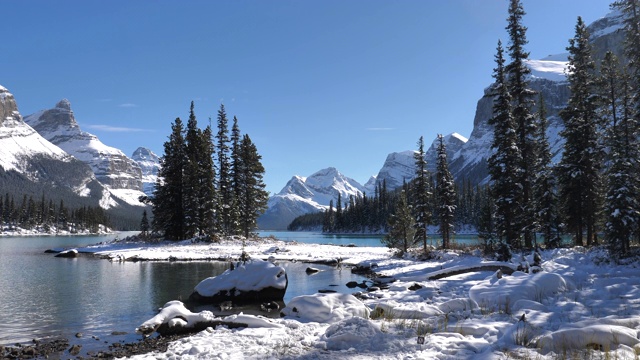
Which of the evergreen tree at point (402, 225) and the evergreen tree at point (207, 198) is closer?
the evergreen tree at point (402, 225)

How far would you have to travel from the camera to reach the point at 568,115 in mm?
31422

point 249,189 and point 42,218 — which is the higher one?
point 249,189

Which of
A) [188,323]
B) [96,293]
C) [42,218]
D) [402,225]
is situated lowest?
[96,293]

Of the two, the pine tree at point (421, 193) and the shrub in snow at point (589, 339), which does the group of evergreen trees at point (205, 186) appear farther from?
the shrub in snow at point (589, 339)

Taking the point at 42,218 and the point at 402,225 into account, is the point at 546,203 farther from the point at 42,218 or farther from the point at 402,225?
the point at 42,218

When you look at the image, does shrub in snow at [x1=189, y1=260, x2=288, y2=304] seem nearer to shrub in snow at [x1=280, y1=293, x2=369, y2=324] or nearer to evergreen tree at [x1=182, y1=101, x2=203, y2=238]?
shrub in snow at [x1=280, y1=293, x2=369, y2=324]

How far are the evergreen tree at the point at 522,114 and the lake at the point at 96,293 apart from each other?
46.8 feet

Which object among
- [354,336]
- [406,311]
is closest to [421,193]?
[406,311]

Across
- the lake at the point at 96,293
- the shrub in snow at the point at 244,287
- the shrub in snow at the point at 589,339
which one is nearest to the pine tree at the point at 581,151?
the lake at the point at 96,293

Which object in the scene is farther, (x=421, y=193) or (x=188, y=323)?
(x=421, y=193)

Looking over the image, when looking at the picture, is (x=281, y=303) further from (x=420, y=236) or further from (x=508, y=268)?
(x=420, y=236)

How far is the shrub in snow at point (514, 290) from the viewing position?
12.8 metres

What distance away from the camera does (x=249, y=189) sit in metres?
60.1

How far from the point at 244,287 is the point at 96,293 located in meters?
7.95
